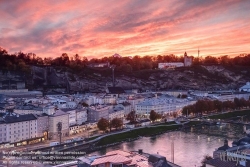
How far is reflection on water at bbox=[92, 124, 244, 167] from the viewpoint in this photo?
36.7ft

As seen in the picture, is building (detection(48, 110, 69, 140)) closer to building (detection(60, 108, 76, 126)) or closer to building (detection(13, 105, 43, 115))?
building (detection(60, 108, 76, 126))

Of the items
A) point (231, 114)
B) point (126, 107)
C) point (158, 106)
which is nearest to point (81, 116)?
point (126, 107)

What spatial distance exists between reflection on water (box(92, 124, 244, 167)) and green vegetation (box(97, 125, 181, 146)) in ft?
1.73

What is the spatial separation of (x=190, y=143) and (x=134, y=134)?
282 centimetres

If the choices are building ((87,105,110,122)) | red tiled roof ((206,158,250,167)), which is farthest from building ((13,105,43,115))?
red tiled roof ((206,158,250,167))

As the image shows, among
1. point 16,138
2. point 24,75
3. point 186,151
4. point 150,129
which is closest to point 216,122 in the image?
point 150,129

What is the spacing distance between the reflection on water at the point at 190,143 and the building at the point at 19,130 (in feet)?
9.52

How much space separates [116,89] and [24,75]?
7.54 m

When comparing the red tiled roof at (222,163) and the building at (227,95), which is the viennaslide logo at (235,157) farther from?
the building at (227,95)

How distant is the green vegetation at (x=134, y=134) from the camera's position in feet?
45.4

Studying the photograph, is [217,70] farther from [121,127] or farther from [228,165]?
[228,165]

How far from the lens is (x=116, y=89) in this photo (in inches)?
1121

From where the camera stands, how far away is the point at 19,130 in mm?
13234

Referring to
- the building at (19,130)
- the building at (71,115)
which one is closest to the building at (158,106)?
the building at (71,115)
